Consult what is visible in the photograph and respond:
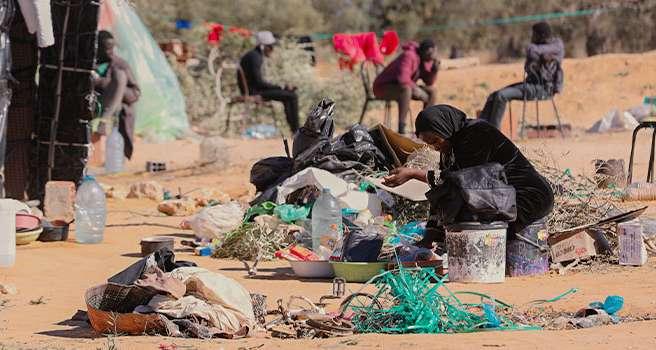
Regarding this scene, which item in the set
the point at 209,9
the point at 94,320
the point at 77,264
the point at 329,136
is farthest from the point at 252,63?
the point at 209,9

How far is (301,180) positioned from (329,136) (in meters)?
0.77

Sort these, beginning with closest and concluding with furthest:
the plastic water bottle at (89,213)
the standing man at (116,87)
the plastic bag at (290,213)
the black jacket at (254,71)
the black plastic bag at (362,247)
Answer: the black plastic bag at (362,247)
the plastic bag at (290,213)
the plastic water bottle at (89,213)
the standing man at (116,87)
the black jacket at (254,71)

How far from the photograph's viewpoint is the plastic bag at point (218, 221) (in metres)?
10.9

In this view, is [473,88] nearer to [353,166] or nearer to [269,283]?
[353,166]

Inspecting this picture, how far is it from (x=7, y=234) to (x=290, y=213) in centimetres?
223

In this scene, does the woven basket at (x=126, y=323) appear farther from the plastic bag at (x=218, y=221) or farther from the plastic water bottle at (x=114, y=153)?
the plastic water bottle at (x=114, y=153)

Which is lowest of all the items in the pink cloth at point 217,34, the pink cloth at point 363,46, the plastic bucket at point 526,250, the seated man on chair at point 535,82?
the plastic bucket at point 526,250

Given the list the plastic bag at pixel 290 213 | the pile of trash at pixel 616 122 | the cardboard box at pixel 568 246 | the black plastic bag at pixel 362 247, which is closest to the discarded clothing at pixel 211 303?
the black plastic bag at pixel 362 247

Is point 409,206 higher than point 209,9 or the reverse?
the reverse

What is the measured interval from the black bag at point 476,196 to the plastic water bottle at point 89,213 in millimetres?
4301

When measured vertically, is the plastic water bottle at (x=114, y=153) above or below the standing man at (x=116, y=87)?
below

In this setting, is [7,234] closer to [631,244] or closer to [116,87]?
[631,244]

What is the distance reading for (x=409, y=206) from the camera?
35.1ft

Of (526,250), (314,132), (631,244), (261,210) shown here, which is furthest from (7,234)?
(631,244)
